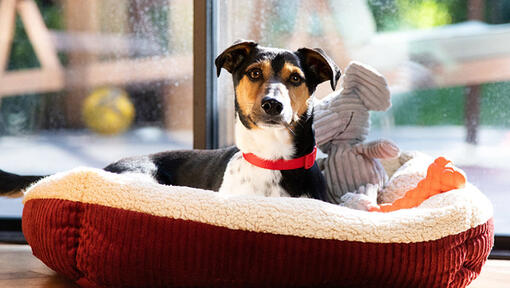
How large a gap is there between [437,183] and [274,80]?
718 mm

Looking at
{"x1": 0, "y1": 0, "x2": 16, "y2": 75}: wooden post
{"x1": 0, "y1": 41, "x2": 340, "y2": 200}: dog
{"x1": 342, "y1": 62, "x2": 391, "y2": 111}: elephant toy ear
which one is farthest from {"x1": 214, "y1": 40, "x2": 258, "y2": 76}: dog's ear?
{"x1": 0, "y1": 0, "x2": 16, "y2": 75}: wooden post

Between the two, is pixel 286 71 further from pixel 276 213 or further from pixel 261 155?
pixel 276 213

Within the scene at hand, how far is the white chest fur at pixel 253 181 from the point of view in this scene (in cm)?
206

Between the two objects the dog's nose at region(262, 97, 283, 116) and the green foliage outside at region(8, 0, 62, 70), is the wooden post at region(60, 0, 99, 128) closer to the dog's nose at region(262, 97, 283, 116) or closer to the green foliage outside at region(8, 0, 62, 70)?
the green foliage outside at region(8, 0, 62, 70)

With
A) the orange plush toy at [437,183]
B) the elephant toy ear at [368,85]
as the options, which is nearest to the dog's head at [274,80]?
the elephant toy ear at [368,85]

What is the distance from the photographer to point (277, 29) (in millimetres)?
2805

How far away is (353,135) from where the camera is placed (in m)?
2.44

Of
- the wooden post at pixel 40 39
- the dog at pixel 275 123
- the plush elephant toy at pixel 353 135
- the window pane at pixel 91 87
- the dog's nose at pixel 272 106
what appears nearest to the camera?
the dog's nose at pixel 272 106

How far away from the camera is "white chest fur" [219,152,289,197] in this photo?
2.06 m

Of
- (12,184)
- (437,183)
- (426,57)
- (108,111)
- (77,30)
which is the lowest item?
(12,184)

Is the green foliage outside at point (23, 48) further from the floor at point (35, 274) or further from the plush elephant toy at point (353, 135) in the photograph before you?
the plush elephant toy at point (353, 135)

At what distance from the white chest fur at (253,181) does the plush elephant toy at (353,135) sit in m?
0.37

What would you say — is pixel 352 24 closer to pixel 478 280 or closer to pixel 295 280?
pixel 478 280

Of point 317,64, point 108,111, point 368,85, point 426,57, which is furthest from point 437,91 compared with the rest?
point 108,111
